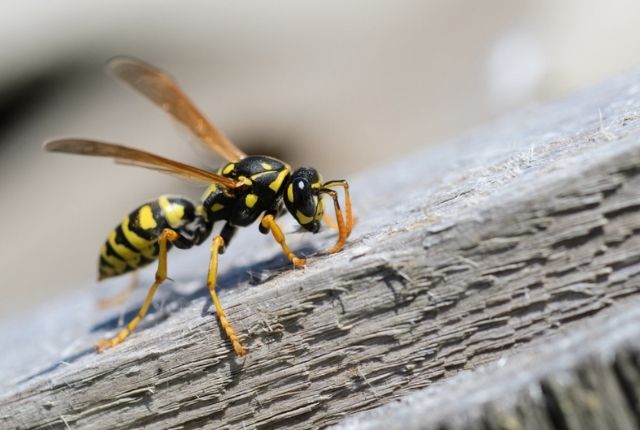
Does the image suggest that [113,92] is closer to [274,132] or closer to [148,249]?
[274,132]

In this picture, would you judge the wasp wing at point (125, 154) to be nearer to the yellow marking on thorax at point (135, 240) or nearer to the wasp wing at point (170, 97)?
the yellow marking on thorax at point (135, 240)

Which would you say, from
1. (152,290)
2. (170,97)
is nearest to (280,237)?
(152,290)

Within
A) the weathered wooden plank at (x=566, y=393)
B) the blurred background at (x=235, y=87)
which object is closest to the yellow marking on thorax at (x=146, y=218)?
the weathered wooden plank at (x=566, y=393)

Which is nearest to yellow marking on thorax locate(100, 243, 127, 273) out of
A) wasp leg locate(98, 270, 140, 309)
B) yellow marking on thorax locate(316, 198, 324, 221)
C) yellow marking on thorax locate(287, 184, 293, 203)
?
wasp leg locate(98, 270, 140, 309)

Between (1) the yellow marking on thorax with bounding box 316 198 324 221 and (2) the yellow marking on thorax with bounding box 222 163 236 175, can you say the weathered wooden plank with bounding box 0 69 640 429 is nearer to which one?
(1) the yellow marking on thorax with bounding box 316 198 324 221

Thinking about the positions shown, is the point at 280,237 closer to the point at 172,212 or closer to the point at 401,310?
the point at 172,212
